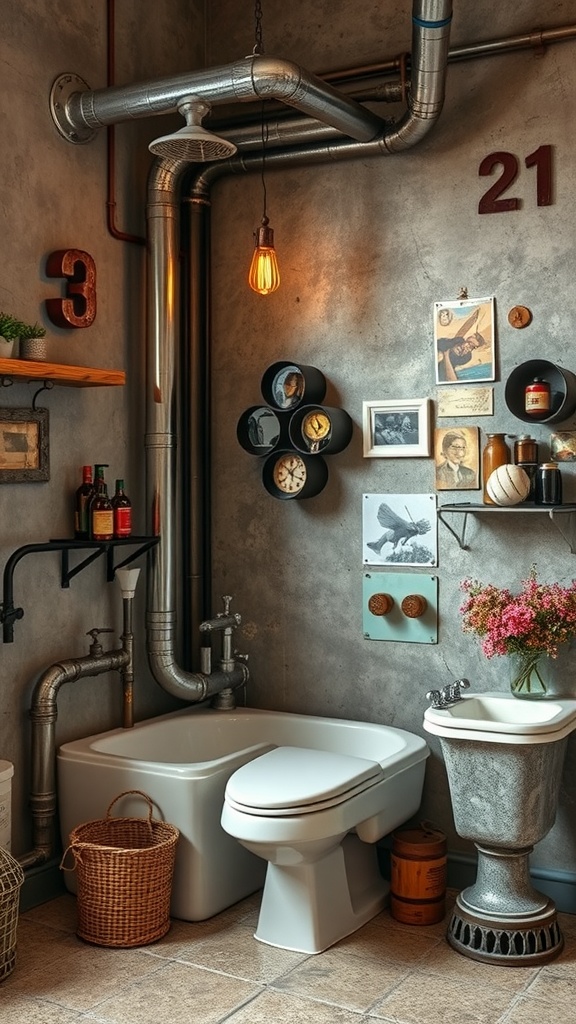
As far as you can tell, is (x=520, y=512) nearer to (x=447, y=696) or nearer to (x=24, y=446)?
(x=447, y=696)

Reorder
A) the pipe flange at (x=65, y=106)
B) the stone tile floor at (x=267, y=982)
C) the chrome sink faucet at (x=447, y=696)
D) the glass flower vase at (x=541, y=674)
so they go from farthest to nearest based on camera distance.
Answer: the pipe flange at (x=65, y=106), the glass flower vase at (x=541, y=674), the chrome sink faucet at (x=447, y=696), the stone tile floor at (x=267, y=982)

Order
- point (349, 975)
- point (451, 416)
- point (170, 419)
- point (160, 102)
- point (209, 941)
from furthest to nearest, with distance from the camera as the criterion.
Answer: point (170, 419) → point (451, 416) → point (160, 102) → point (209, 941) → point (349, 975)

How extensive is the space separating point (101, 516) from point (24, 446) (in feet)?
1.23

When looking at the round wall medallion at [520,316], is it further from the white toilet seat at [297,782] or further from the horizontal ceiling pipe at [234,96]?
the white toilet seat at [297,782]

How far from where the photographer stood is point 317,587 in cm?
429

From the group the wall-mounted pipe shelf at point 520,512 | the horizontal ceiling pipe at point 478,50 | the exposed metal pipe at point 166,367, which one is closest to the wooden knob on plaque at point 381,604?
the wall-mounted pipe shelf at point 520,512

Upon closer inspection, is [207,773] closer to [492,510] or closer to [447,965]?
A: [447,965]

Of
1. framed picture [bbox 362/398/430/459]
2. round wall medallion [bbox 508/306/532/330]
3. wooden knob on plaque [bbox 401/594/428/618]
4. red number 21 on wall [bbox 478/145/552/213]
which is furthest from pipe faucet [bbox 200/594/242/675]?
red number 21 on wall [bbox 478/145/552/213]

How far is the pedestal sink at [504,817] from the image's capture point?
331 centimetres

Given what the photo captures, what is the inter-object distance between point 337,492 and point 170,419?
722 millimetres

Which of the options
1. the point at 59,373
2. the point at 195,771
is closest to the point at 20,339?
the point at 59,373

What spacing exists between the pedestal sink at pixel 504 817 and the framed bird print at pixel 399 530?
0.76m

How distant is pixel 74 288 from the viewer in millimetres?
3904

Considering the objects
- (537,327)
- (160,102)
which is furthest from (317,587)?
(160,102)
